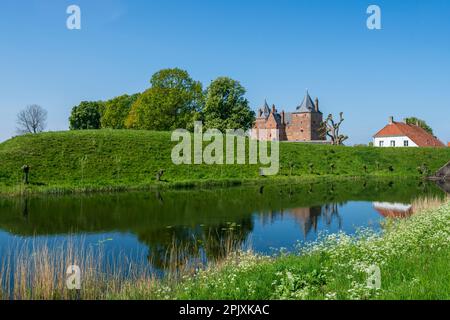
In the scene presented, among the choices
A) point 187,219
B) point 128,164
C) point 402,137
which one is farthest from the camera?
point 402,137

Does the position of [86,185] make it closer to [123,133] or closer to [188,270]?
[123,133]

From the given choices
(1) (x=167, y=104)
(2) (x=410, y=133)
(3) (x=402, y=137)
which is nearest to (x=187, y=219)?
(1) (x=167, y=104)

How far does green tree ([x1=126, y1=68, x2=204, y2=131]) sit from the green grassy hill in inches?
604

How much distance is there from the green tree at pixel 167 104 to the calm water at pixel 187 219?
35.9 m

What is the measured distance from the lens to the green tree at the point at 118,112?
85.1 metres

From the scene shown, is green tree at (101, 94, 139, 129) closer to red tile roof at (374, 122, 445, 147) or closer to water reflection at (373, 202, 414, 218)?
red tile roof at (374, 122, 445, 147)

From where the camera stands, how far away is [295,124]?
12031 cm

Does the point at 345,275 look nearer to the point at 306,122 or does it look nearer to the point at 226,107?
the point at 226,107

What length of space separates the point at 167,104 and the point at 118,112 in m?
22.3

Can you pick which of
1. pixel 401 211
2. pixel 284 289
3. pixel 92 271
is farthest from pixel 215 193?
pixel 284 289

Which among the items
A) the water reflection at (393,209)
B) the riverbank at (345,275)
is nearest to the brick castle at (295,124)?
the water reflection at (393,209)

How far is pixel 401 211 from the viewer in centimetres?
2461

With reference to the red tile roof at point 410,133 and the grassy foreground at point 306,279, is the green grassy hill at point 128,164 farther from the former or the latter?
the grassy foreground at point 306,279

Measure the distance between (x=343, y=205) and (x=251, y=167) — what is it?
2137cm
